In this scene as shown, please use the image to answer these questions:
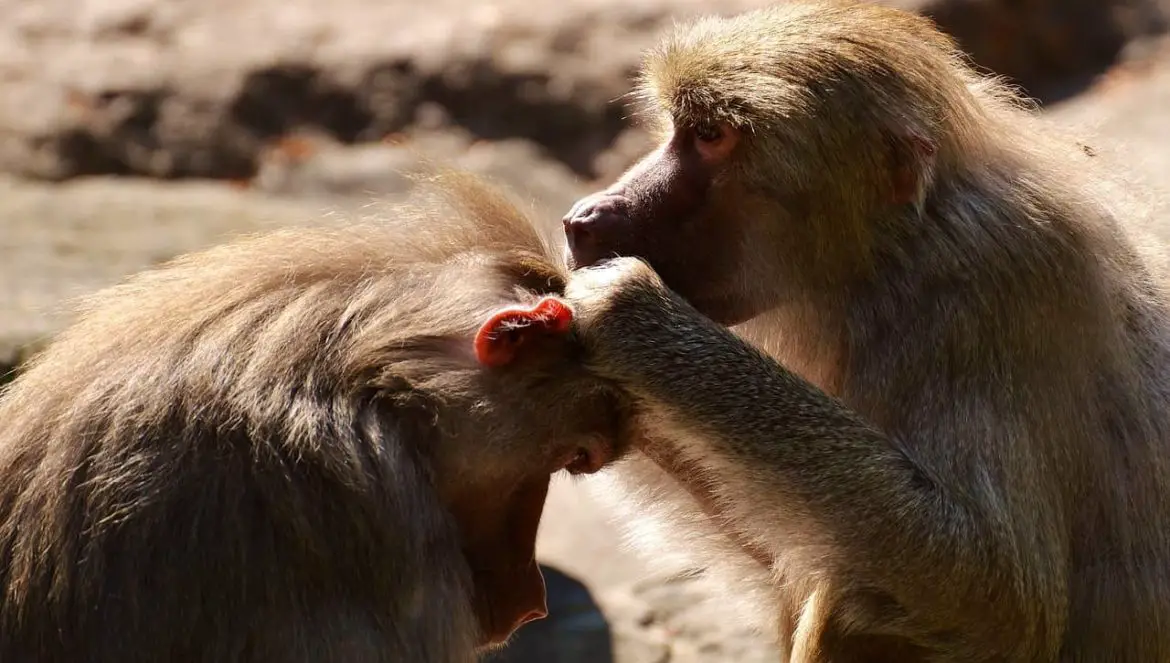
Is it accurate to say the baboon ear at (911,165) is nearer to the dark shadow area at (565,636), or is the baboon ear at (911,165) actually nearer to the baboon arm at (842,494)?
the baboon arm at (842,494)

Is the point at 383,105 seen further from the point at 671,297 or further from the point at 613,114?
the point at 671,297

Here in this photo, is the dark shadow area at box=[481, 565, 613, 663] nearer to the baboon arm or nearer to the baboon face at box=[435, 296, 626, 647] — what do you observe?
the baboon arm

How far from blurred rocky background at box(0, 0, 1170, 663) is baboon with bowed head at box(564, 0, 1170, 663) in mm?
4457

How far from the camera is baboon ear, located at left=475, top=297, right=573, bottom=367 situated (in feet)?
11.4

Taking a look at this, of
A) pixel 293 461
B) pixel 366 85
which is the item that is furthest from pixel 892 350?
pixel 366 85

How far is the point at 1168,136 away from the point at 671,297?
18.4 ft

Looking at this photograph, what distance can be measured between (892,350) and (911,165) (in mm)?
493

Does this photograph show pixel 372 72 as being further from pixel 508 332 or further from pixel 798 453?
pixel 508 332

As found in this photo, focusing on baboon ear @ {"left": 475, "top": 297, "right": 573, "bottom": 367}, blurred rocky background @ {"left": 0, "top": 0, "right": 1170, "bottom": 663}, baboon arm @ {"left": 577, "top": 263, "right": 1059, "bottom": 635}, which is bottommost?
blurred rocky background @ {"left": 0, "top": 0, "right": 1170, "bottom": 663}

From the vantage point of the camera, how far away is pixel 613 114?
→ 33.4 ft

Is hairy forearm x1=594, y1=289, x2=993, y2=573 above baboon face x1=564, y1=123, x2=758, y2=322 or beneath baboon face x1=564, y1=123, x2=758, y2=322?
beneath

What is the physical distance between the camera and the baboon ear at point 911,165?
4.36m

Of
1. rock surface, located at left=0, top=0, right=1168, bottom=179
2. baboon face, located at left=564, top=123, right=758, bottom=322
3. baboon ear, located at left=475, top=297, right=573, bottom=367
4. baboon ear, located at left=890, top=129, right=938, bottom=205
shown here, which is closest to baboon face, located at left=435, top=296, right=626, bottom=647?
baboon ear, located at left=475, top=297, right=573, bottom=367

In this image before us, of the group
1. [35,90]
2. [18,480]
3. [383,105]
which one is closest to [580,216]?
[18,480]
